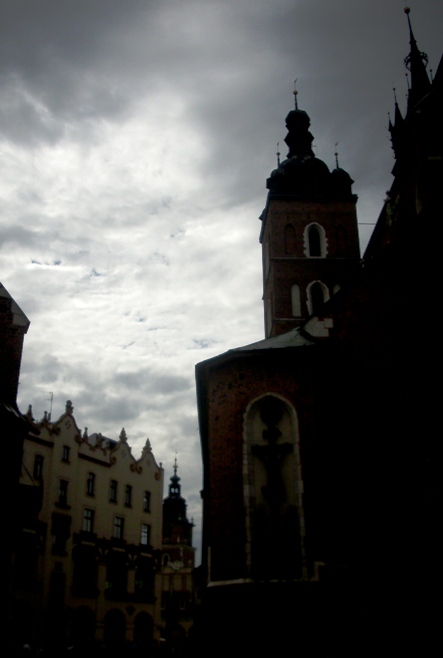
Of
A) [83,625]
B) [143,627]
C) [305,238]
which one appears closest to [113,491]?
[83,625]

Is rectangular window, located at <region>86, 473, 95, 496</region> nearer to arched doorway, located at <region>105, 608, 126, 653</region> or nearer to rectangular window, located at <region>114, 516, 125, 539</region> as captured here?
rectangular window, located at <region>114, 516, 125, 539</region>

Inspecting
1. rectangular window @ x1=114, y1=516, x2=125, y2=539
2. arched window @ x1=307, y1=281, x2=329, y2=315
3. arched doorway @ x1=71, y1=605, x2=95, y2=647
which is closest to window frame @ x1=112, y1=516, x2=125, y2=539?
rectangular window @ x1=114, y1=516, x2=125, y2=539

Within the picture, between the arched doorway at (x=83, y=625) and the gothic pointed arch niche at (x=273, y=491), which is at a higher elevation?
the gothic pointed arch niche at (x=273, y=491)

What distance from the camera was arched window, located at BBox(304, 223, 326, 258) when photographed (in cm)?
3272

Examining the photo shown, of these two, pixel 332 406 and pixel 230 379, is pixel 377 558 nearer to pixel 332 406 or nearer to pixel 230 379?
pixel 332 406

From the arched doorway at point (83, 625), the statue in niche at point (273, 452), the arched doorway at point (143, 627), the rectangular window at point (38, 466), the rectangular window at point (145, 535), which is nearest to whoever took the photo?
the statue in niche at point (273, 452)

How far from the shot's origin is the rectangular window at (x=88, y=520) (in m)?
35.6

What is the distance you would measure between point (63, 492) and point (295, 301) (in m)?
16.2

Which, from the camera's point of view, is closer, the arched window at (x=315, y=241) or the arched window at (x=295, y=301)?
the arched window at (x=295, y=301)

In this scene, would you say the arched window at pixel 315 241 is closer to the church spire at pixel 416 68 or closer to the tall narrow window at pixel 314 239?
the tall narrow window at pixel 314 239

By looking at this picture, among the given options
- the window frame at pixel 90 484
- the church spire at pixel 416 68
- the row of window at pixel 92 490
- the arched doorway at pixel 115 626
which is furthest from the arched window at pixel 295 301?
the arched doorway at pixel 115 626

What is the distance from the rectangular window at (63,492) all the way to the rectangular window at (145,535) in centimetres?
719

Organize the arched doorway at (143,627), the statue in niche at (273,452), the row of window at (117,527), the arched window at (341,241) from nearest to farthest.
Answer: the statue in niche at (273,452) → the arched window at (341,241) → the row of window at (117,527) → the arched doorway at (143,627)

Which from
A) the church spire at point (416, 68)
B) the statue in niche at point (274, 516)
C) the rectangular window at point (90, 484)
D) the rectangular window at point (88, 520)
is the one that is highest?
the church spire at point (416, 68)
